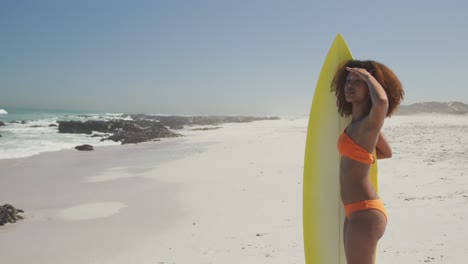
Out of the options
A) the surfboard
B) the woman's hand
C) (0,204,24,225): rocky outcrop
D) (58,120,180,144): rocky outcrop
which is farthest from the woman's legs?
(58,120,180,144): rocky outcrop

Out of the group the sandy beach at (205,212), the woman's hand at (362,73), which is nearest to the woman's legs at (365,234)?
the woman's hand at (362,73)

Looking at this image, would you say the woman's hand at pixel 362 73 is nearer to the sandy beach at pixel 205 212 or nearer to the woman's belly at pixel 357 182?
the woman's belly at pixel 357 182

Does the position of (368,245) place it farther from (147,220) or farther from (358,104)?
(147,220)

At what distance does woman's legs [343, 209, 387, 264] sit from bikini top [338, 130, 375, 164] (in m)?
0.27

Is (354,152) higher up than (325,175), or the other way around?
(354,152)

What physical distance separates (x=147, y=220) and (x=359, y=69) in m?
4.16

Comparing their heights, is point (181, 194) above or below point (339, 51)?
below

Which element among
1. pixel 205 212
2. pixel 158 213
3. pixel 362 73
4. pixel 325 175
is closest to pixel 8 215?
pixel 158 213

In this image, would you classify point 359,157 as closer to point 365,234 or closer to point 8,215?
point 365,234

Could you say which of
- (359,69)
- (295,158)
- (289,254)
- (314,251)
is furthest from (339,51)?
(295,158)

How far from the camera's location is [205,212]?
223 inches

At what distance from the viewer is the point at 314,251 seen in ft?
10.4

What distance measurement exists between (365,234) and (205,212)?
390cm

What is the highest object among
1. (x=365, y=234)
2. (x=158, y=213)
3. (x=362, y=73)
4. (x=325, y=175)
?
(x=362, y=73)
